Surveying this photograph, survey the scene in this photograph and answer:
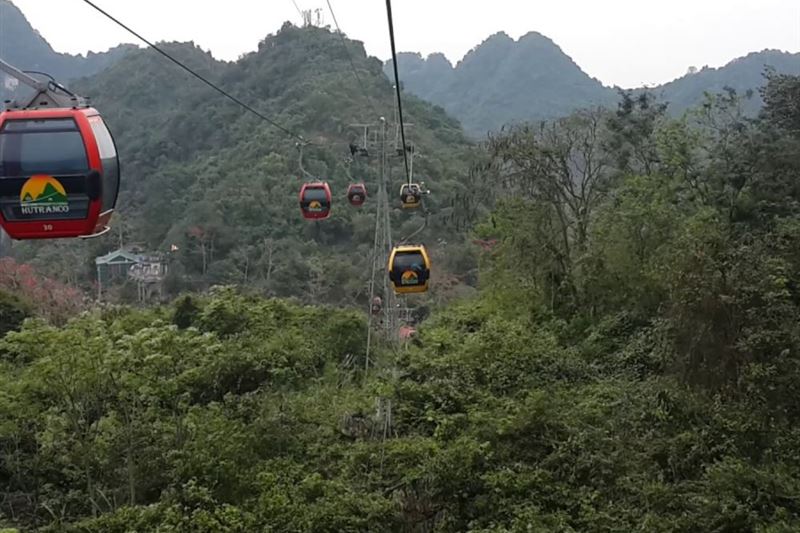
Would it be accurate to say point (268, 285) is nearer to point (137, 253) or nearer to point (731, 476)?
point (137, 253)

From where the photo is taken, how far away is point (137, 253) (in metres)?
33.8

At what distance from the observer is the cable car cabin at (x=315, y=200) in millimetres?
14797

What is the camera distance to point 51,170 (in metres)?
4.64

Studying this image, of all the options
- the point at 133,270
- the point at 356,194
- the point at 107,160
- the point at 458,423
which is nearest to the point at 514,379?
the point at 458,423

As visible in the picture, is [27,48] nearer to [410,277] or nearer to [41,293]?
[41,293]

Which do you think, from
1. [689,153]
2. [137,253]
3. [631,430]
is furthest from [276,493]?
[137,253]

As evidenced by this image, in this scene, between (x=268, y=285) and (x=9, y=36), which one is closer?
(x=268, y=285)

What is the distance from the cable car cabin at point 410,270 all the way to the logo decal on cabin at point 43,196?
7322 millimetres

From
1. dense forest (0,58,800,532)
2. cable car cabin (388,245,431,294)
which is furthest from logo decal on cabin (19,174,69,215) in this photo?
cable car cabin (388,245,431,294)

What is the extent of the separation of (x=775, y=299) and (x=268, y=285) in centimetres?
2380

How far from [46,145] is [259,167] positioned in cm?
3168

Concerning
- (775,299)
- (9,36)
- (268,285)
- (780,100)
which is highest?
(9,36)

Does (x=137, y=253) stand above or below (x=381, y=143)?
below

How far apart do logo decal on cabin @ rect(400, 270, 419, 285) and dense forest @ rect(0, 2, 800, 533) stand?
136 centimetres
